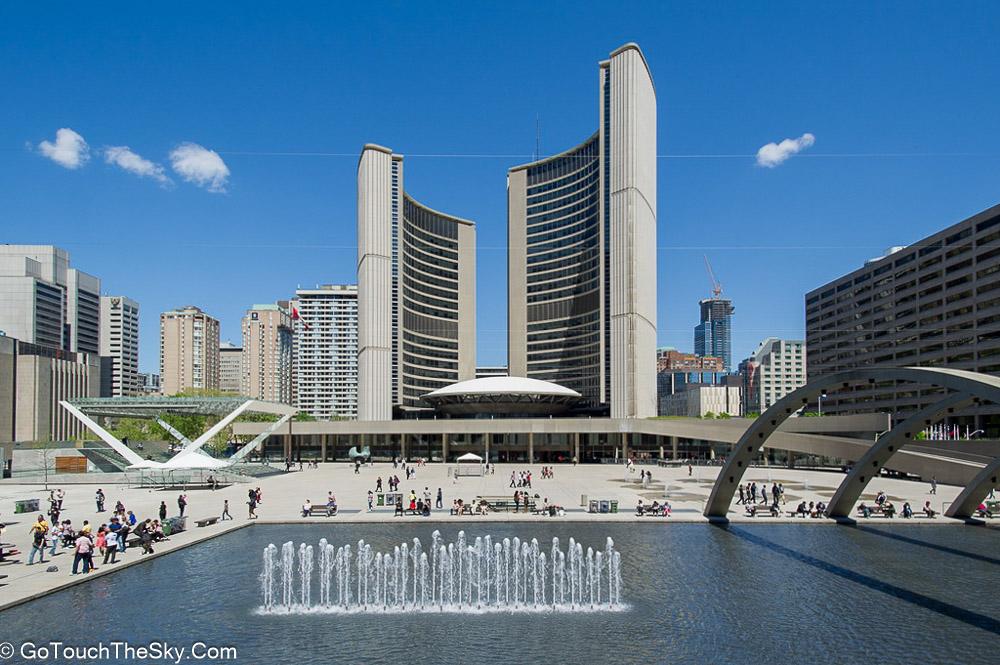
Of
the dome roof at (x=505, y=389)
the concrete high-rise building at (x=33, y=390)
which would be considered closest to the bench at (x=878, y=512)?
the dome roof at (x=505, y=389)

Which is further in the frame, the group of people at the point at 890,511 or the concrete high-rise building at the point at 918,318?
the concrete high-rise building at the point at 918,318

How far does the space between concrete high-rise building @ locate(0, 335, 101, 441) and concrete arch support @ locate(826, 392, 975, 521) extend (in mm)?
133991

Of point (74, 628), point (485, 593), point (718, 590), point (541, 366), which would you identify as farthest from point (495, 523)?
point (541, 366)

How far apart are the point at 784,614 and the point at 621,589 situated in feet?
14.8

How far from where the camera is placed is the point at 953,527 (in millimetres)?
31266

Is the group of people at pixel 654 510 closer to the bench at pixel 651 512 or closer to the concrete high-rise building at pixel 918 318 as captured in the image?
the bench at pixel 651 512

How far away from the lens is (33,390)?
133 meters

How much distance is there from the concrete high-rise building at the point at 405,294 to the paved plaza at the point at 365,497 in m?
46.2

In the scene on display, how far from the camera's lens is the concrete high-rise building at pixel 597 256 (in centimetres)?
10438

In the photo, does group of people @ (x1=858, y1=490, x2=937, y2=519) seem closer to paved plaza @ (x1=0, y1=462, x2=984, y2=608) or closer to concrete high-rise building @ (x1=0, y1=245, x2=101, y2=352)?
paved plaza @ (x1=0, y1=462, x2=984, y2=608)

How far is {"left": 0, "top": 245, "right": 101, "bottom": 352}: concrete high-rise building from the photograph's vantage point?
534 ft

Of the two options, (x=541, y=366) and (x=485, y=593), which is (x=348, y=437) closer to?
(x=541, y=366)

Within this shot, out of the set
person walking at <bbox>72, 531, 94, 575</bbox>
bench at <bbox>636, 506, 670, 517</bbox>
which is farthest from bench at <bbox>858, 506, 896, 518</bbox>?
person walking at <bbox>72, 531, 94, 575</bbox>

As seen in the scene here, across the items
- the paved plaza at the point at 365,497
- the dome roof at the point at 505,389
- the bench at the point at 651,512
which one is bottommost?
the paved plaza at the point at 365,497
